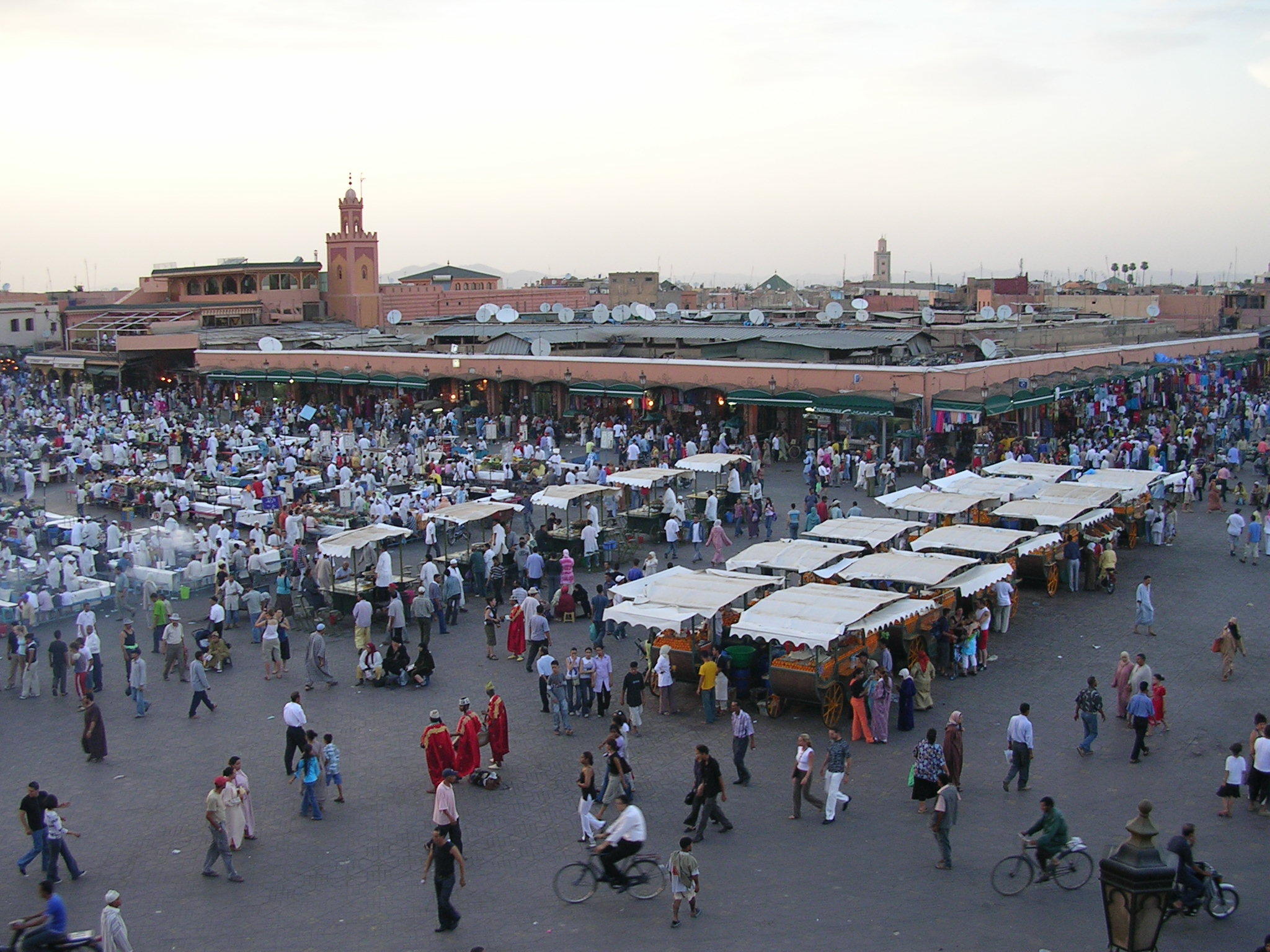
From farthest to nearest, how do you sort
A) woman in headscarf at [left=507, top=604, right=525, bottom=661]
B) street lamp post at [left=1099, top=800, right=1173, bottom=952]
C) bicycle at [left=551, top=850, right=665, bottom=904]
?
woman in headscarf at [left=507, top=604, right=525, bottom=661] < bicycle at [left=551, top=850, right=665, bottom=904] < street lamp post at [left=1099, top=800, right=1173, bottom=952]

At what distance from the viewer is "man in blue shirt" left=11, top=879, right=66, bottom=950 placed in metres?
8.70

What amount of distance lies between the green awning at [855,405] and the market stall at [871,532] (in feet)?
37.2

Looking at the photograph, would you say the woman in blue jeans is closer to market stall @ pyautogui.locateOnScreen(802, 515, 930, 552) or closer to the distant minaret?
market stall @ pyautogui.locateOnScreen(802, 515, 930, 552)

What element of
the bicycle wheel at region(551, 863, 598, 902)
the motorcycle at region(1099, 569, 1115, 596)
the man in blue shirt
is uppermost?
the motorcycle at region(1099, 569, 1115, 596)

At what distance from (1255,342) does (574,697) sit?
51.6 meters

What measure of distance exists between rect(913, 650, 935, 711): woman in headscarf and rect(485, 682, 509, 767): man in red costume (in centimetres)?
504

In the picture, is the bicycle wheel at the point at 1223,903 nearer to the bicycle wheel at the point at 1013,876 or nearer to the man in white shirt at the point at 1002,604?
the bicycle wheel at the point at 1013,876

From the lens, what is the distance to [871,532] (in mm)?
19594

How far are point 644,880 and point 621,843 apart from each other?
0.46 meters

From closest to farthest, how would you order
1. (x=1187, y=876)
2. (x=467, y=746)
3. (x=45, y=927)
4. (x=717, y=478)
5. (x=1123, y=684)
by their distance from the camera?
(x=45, y=927)
(x=1187, y=876)
(x=467, y=746)
(x=1123, y=684)
(x=717, y=478)

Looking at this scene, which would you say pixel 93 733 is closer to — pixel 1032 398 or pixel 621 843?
pixel 621 843

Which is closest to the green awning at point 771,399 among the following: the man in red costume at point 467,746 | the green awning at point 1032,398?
the green awning at point 1032,398

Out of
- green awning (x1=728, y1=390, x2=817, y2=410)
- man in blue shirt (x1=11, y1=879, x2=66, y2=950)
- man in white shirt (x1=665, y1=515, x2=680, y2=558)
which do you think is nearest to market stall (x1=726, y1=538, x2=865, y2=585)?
man in white shirt (x1=665, y1=515, x2=680, y2=558)

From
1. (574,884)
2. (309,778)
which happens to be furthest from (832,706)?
(309,778)
